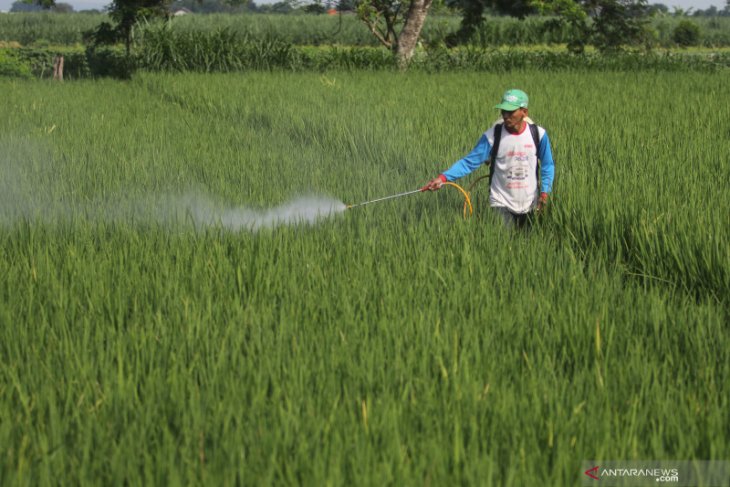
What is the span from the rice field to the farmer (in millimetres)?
181

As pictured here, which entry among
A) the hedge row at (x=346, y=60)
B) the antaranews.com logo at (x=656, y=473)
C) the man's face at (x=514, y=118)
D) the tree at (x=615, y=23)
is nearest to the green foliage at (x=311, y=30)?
the tree at (x=615, y=23)

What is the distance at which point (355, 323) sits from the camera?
3135mm

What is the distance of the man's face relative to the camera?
4.68 meters

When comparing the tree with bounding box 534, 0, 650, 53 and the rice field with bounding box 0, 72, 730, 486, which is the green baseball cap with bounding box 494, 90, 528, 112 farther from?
the tree with bounding box 534, 0, 650, 53

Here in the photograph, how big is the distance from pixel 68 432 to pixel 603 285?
2176 millimetres

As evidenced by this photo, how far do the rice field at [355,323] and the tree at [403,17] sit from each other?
12730 mm

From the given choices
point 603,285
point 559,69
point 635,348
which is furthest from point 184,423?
point 559,69

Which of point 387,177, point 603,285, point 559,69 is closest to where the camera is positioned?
point 603,285

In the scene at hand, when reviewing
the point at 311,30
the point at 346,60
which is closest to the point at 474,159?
the point at 346,60

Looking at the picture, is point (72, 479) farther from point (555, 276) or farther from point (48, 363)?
point (555, 276)

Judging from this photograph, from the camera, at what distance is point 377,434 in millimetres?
2289

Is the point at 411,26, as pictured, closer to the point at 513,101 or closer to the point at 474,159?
the point at 474,159

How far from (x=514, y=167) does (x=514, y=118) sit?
265mm

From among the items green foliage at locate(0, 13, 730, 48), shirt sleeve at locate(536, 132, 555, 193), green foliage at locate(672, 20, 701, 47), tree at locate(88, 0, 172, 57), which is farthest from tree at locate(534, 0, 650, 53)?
green foliage at locate(672, 20, 701, 47)
